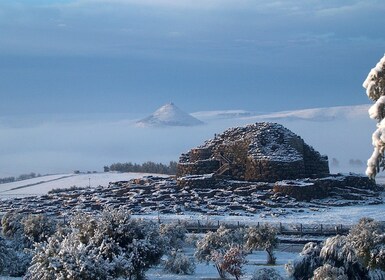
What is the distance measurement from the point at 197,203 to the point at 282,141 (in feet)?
41.7

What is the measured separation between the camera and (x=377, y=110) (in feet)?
30.6

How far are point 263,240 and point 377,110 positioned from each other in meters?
21.0

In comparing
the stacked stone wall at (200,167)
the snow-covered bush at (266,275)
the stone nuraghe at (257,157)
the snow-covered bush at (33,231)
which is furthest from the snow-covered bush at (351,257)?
the stacked stone wall at (200,167)

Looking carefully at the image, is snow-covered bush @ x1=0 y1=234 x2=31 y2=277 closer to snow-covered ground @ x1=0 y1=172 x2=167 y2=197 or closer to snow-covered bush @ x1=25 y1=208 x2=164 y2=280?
snow-covered bush @ x1=25 y1=208 x2=164 y2=280

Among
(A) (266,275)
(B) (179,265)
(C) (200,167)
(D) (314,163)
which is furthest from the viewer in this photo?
(C) (200,167)

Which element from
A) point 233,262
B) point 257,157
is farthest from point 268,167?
point 233,262

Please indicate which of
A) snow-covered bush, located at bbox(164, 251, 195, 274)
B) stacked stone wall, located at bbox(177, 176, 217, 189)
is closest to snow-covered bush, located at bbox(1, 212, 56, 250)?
snow-covered bush, located at bbox(164, 251, 195, 274)

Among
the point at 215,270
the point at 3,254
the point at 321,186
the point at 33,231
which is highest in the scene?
the point at 321,186

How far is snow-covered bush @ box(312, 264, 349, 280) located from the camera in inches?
740

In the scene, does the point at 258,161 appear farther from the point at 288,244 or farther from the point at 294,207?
the point at 288,244

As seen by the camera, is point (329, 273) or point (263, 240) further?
point (263, 240)

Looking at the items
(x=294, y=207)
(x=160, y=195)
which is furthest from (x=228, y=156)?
(x=294, y=207)

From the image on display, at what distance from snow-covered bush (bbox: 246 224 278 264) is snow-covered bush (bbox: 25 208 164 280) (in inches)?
329

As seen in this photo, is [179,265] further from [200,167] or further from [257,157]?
[200,167]
